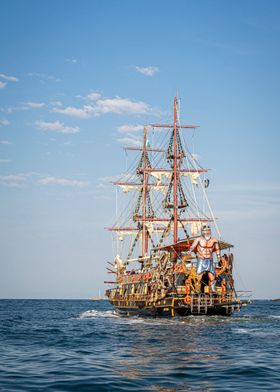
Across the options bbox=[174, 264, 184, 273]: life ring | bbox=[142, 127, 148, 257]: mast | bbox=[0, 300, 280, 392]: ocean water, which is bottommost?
bbox=[0, 300, 280, 392]: ocean water

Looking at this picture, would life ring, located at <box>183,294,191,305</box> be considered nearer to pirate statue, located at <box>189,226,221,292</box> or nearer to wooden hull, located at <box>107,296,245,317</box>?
wooden hull, located at <box>107,296,245,317</box>

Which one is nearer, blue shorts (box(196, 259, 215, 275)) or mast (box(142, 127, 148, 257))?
blue shorts (box(196, 259, 215, 275))

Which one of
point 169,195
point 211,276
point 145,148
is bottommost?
point 211,276

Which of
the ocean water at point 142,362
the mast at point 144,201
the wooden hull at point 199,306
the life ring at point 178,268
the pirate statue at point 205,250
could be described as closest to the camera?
the ocean water at point 142,362

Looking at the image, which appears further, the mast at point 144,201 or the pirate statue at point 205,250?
the mast at point 144,201

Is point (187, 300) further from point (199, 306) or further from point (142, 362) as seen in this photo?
point (142, 362)

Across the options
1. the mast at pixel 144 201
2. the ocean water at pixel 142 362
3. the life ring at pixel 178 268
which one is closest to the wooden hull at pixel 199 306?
the life ring at pixel 178 268

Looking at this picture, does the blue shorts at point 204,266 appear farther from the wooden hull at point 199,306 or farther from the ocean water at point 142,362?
the ocean water at point 142,362

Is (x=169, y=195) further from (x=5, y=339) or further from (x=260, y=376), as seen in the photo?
(x=260, y=376)

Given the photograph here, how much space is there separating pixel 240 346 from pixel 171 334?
6.48 meters

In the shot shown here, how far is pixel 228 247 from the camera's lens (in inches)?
1982

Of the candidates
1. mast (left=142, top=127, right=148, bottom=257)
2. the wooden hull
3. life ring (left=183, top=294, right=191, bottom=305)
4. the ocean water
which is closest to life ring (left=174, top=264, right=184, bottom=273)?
the wooden hull

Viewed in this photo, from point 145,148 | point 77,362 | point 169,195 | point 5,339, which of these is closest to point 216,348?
point 77,362

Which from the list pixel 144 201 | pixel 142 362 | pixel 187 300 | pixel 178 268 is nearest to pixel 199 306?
pixel 187 300
